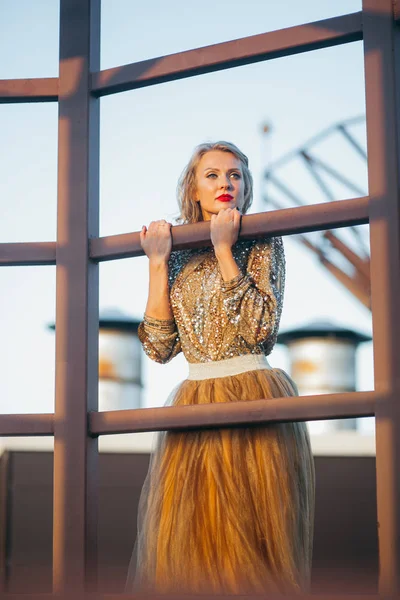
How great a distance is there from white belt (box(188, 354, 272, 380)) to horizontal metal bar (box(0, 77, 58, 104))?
679mm

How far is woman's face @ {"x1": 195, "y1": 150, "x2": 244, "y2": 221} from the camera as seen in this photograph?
9.40 feet

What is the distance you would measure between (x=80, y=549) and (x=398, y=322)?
2.36 feet

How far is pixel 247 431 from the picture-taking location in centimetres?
265

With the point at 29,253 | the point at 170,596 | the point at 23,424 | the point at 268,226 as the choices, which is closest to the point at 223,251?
the point at 268,226

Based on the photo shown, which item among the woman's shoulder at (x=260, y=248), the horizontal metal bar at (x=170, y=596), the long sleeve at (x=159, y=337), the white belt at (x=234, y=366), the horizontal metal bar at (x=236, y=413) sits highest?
the woman's shoulder at (x=260, y=248)

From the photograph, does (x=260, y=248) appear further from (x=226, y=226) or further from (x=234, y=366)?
(x=226, y=226)

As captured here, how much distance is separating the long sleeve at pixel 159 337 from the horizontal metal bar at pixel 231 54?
57 centimetres

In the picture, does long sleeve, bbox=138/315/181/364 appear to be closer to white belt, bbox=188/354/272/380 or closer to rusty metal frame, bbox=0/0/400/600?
white belt, bbox=188/354/272/380

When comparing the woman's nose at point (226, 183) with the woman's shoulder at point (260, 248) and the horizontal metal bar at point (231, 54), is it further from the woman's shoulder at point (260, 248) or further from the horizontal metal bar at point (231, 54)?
the horizontal metal bar at point (231, 54)

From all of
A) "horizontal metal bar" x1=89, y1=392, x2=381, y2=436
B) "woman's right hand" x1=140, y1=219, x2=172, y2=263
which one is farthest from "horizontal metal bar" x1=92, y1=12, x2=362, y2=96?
"horizontal metal bar" x1=89, y1=392, x2=381, y2=436

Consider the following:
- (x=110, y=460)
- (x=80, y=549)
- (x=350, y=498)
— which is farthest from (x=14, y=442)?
(x=80, y=549)

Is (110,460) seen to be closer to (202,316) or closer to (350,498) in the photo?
(350,498)

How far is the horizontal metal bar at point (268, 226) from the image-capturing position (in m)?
2.11

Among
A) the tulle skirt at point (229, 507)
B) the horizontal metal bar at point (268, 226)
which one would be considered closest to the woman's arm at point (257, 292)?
the tulle skirt at point (229, 507)
